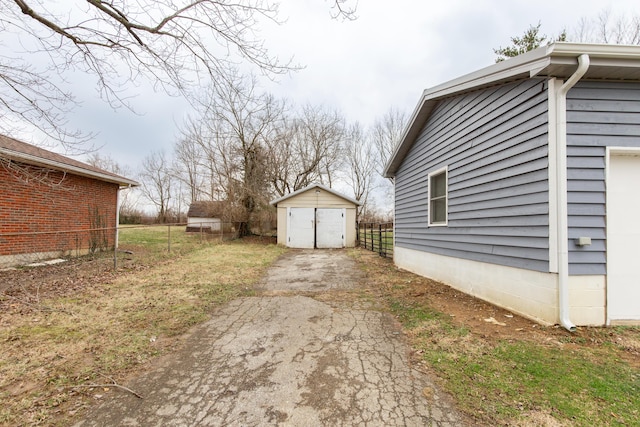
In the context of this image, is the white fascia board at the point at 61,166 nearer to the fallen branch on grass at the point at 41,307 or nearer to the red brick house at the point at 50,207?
the red brick house at the point at 50,207

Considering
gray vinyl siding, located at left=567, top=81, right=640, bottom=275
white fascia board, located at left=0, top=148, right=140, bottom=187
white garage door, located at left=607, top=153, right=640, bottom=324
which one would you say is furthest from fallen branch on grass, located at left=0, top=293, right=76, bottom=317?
white garage door, located at left=607, top=153, right=640, bottom=324

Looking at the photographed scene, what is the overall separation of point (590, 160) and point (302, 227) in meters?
12.0

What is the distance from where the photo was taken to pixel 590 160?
336 centimetres

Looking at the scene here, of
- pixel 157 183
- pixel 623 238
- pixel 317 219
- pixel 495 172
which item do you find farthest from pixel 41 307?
pixel 157 183

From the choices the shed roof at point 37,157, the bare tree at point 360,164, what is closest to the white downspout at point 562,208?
the shed roof at point 37,157

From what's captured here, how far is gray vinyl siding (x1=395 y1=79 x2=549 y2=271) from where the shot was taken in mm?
3555

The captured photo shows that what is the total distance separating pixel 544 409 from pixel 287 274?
233 inches

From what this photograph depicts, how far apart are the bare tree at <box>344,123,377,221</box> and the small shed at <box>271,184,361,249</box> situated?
1471 cm

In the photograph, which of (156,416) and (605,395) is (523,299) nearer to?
(605,395)

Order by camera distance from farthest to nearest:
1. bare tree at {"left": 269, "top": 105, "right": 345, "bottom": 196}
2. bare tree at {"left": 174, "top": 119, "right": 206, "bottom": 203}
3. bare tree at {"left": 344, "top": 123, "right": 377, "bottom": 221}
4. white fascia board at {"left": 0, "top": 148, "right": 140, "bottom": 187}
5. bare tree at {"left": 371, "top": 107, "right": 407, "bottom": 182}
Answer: bare tree at {"left": 344, "top": 123, "right": 377, "bottom": 221} < bare tree at {"left": 371, "top": 107, "right": 407, "bottom": 182} < bare tree at {"left": 269, "top": 105, "right": 345, "bottom": 196} < bare tree at {"left": 174, "top": 119, "right": 206, "bottom": 203} < white fascia board at {"left": 0, "top": 148, "right": 140, "bottom": 187}

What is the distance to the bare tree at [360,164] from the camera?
29.0 m

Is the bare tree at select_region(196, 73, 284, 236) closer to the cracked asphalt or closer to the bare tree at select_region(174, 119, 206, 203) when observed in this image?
the bare tree at select_region(174, 119, 206, 203)

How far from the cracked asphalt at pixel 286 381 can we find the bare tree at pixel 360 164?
25964mm

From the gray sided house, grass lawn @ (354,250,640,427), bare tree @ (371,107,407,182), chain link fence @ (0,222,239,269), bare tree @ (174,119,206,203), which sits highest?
bare tree @ (371,107,407,182)
